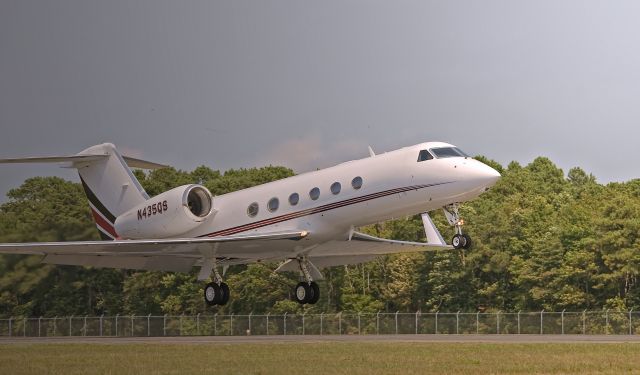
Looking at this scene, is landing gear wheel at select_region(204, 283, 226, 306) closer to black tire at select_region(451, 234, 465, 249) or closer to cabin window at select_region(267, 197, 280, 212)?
cabin window at select_region(267, 197, 280, 212)

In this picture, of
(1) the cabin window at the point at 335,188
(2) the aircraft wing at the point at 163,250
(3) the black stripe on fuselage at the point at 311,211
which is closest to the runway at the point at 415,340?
(2) the aircraft wing at the point at 163,250

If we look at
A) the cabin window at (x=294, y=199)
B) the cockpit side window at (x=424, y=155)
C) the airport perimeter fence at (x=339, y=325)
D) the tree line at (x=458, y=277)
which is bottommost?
the airport perimeter fence at (x=339, y=325)

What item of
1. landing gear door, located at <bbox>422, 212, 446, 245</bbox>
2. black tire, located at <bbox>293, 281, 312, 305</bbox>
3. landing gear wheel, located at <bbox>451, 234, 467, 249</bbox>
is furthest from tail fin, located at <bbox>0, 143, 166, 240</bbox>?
landing gear wheel, located at <bbox>451, 234, 467, 249</bbox>

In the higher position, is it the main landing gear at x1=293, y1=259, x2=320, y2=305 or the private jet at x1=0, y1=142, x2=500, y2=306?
the private jet at x1=0, y1=142, x2=500, y2=306

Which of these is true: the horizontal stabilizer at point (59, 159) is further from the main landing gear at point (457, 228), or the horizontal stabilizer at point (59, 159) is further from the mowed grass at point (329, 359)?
the main landing gear at point (457, 228)

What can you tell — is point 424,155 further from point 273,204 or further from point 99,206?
point 99,206

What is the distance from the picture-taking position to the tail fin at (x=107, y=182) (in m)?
44.5

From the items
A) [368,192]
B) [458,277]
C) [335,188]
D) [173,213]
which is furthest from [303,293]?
[458,277]

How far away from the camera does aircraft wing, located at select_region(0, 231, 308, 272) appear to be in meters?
38.4

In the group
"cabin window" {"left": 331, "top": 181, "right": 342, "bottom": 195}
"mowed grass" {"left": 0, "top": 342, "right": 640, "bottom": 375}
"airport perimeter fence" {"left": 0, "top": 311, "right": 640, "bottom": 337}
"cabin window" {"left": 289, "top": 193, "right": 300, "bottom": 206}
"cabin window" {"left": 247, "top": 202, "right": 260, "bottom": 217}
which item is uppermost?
"cabin window" {"left": 331, "top": 181, "right": 342, "bottom": 195}

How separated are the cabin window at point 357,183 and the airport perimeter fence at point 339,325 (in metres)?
24.2

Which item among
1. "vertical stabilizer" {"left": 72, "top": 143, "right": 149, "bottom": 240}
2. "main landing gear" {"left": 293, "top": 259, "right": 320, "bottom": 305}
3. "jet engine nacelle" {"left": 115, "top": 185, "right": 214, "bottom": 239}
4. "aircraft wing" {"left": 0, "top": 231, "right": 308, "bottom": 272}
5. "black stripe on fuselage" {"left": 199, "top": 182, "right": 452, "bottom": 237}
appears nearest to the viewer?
"black stripe on fuselage" {"left": 199, "top": 182, "right": 452, "bottom": 237}

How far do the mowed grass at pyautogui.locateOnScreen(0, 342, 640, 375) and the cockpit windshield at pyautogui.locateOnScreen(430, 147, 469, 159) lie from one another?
634cm

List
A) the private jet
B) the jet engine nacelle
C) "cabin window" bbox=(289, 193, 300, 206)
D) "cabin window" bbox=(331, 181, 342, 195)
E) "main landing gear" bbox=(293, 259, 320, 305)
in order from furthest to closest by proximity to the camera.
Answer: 1. the jet engine nacelle
2. "main landing gear" bbox=(293, 259, 320, 305)
3. "cabin window" bbox=(289, 193, 300, 206)
4. "cabin window" bbox=(331, 181, 342, 195)
5. the private jet
